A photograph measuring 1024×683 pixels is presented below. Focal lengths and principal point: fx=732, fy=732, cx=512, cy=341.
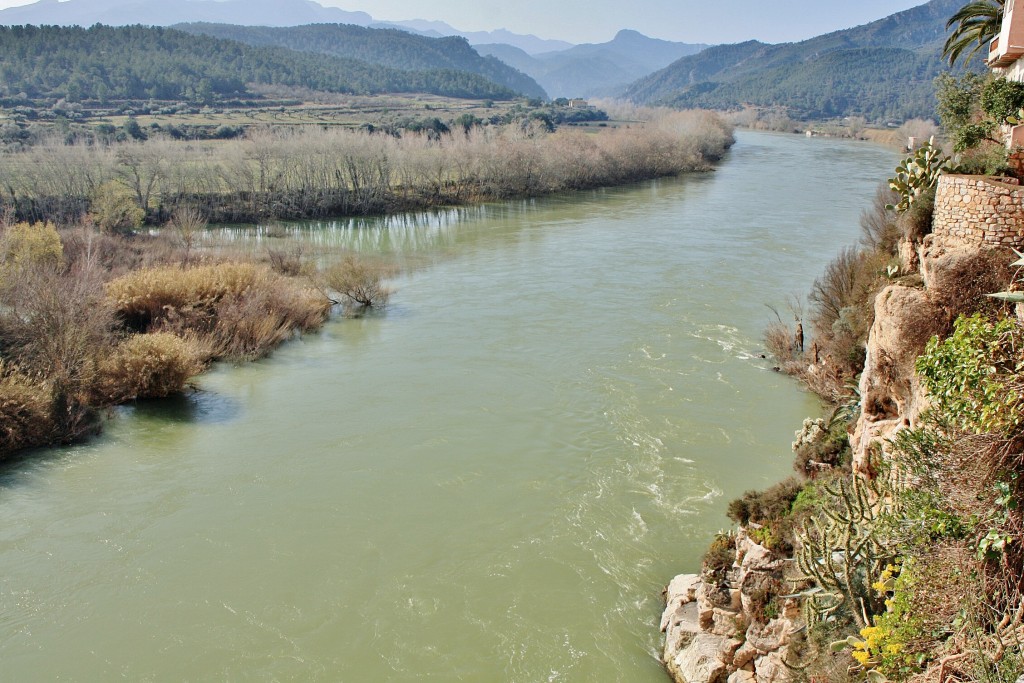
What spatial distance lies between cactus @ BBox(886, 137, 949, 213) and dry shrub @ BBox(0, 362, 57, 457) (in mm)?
17491

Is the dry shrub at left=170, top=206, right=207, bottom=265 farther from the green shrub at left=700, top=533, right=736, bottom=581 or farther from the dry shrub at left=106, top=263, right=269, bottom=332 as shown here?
the green shrub at left=700, top=533, right=736, bottom=581

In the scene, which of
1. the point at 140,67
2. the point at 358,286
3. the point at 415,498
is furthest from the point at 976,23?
the point at 140,67

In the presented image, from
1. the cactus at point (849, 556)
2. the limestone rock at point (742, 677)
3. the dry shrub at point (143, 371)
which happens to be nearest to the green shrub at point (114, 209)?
the dry shrub at point (143, 371)

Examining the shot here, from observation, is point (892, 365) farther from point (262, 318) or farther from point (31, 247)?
point (31, 247)

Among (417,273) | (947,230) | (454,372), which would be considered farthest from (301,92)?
(947,230)

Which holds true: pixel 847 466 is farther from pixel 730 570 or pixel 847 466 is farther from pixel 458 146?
pixel 458 146

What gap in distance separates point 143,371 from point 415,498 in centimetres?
816

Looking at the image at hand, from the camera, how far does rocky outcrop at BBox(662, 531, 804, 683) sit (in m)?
8.00

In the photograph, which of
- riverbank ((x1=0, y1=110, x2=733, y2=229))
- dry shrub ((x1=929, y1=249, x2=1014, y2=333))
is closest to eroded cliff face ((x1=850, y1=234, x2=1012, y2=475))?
dry shrub ((x1=929, y1=249, x2=1014, y2=333))

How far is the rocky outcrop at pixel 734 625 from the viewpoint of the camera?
7996mm

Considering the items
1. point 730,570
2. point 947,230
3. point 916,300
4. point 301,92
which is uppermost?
point 301,92

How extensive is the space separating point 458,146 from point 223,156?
14.6 meters

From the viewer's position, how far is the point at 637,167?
2219 inches

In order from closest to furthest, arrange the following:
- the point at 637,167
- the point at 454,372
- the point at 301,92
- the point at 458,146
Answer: the point at 454,372
the point at 458,146
the point at 637,167
the point at 301,92
